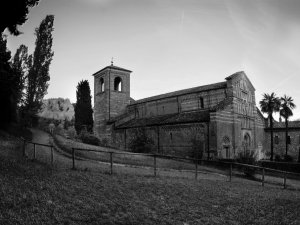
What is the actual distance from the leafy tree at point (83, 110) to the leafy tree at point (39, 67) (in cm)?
870

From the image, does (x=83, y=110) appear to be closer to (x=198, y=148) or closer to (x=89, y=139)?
(x=89, y=139)

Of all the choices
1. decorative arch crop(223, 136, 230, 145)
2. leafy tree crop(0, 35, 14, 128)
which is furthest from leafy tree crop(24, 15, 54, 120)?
decorative arch crop(223, 136, 230, 145)

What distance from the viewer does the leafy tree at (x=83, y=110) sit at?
41281 mm

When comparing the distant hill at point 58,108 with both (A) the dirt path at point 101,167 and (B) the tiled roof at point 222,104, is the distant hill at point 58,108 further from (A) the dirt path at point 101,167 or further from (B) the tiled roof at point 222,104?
(A) the dirt path at point 101,167

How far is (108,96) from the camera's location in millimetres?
40812

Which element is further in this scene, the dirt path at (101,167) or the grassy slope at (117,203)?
the dirt path at (101,167)

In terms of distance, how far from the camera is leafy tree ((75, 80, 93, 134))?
4128 centimetres

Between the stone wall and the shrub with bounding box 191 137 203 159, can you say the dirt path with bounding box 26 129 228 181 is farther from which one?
the stone wall

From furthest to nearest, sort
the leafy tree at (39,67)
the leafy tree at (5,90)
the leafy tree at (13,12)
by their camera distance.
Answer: the leafy tree at (39,67)
the leafy tree at (5,90)
the leafy tree at (13,12)

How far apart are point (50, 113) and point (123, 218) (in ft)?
391

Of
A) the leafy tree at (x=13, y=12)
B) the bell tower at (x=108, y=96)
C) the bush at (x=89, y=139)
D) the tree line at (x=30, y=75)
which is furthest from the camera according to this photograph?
the bell tower at (x=108, y=96)

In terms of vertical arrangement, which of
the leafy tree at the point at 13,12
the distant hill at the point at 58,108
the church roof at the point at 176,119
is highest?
the distant hill at the point at 58,108

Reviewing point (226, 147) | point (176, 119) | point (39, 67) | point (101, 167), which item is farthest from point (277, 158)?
point (39, 67)

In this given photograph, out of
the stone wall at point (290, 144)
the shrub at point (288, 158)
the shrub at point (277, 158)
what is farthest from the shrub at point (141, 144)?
the stone wall at point (290, 144)
